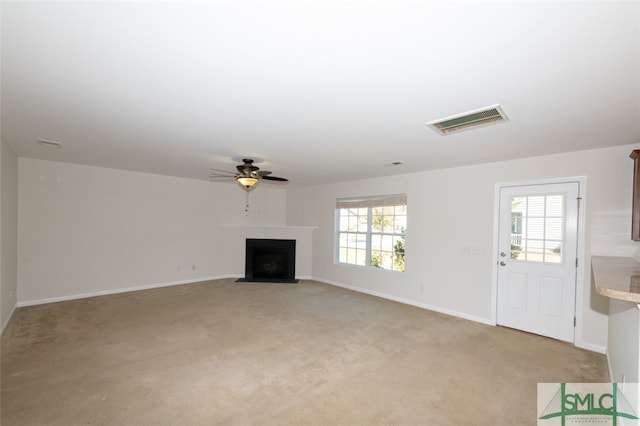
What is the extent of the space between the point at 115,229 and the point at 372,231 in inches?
198

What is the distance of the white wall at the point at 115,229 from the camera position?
4.62 m

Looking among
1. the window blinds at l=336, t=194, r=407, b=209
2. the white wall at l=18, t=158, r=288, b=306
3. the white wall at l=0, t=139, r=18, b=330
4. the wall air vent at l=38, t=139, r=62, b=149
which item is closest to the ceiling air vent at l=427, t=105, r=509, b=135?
the window blinds at l=336, t=194, r=407, b=209

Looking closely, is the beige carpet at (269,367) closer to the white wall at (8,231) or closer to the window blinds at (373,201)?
the white wall at (8,231)

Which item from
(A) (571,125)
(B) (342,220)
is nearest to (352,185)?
(B) (342,220)

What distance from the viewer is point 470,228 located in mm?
4375

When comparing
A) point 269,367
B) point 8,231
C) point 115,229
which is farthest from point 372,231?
point 8,231

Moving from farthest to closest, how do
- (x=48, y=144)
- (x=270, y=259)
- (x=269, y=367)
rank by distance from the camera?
(x=270, y=259)
(x=48, y=144)
(x=269, y=367)

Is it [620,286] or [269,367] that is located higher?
[620,286]

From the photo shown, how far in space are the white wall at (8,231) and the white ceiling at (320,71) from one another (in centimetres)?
74

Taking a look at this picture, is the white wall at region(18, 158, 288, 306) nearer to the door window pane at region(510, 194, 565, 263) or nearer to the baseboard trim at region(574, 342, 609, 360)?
the door window pane at region(510, 194, 565, 263)

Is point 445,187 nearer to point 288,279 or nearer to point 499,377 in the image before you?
point 499,377

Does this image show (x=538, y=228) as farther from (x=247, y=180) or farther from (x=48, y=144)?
(x=48, y=144)

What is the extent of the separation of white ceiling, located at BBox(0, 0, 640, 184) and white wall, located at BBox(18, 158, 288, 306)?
1888mm

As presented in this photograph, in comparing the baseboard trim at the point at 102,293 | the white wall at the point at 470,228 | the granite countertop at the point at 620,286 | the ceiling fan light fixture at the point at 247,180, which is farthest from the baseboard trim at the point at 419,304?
the ceiling fan light fixture at the point at 247,180
